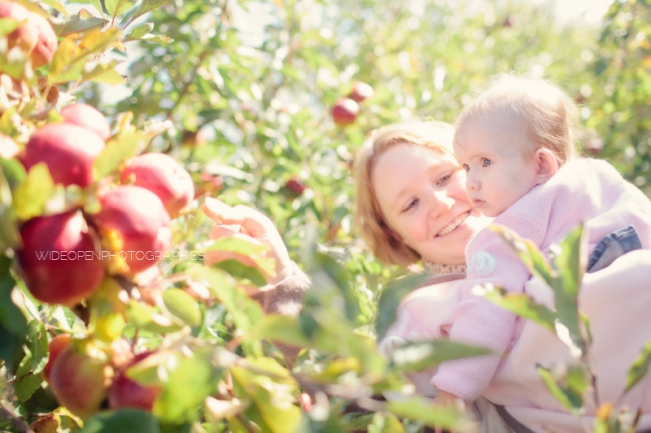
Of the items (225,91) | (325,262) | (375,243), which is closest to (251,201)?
(225,91)

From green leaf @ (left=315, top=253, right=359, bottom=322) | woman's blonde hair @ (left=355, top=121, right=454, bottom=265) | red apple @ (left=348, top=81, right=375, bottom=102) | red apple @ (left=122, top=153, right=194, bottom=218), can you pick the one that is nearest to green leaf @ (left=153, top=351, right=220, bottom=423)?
green leaf @ (left=315, top=253, right=359, bottom=322)

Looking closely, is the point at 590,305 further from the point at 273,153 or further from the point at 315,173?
the point at 273,153

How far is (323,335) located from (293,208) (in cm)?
162

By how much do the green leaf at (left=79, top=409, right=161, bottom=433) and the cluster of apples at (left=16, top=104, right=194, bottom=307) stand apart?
4.7 inches

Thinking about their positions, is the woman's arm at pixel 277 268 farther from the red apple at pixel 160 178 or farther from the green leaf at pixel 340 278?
the green leaf at pixel 340 278

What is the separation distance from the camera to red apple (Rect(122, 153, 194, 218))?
0.62m

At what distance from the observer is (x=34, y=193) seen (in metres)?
0.47

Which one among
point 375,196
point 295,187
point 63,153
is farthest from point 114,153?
point 295,187

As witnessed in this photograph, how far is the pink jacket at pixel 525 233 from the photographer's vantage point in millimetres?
939

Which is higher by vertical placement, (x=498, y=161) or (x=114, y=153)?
(x=114, y=153)

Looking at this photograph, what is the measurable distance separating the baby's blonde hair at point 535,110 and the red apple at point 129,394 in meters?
0.87

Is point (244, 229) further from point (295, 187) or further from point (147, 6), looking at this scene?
point (295, 187)

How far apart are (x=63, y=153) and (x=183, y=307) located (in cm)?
18

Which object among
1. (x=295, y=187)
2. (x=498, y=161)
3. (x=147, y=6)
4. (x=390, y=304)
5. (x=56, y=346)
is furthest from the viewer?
(x=295, y=187)
